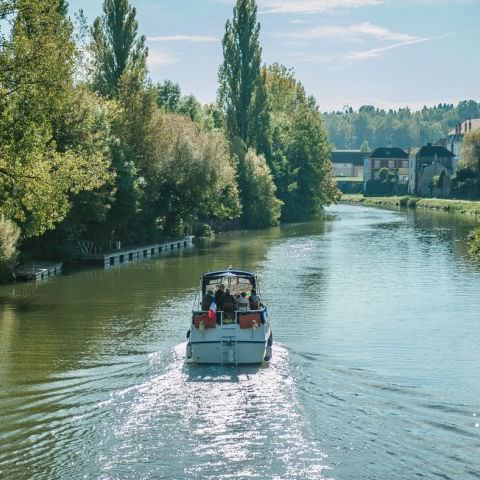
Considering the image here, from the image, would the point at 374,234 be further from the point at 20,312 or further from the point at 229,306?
the point at 229,306

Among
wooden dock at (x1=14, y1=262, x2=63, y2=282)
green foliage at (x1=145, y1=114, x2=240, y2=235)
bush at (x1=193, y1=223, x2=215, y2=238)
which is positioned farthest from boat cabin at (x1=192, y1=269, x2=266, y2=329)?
bush at (x1=193, y1=223, x2=215, y2=238)

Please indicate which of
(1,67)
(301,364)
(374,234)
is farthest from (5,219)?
(374,234)

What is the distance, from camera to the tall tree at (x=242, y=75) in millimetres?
99688

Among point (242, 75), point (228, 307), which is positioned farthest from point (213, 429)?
point (242, 75)

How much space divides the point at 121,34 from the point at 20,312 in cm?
4220

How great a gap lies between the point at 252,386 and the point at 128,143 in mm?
47436

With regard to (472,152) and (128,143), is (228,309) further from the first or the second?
(472,152)

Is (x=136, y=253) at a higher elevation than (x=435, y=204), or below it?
below

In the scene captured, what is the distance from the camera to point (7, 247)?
1943 inches

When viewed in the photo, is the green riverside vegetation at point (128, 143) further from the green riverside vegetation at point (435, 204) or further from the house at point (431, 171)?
the house at point (431, 171)

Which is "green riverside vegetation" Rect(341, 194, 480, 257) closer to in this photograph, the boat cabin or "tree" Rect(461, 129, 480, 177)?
"tree" Rect(461, 129, 480, 177)

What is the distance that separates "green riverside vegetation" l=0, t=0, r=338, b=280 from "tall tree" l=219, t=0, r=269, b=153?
5.1 inches

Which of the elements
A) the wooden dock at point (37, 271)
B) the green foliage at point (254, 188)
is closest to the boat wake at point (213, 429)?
the wooden dock at point (37, 271)

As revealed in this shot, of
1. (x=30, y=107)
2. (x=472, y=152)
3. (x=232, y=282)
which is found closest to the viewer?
(x=30, y=107)
